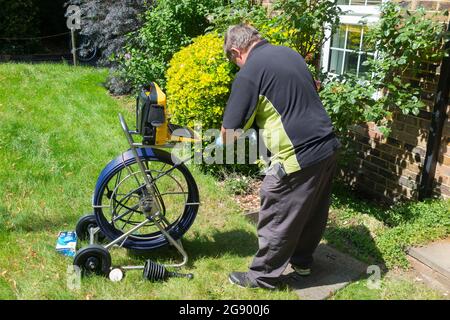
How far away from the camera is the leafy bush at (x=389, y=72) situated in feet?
12.9

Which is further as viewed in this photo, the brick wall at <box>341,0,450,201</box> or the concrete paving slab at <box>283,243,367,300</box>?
the brick wall at <box>341,0,450,201</box>

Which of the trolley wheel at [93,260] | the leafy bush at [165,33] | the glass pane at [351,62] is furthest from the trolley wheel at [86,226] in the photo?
the leafy bush at [165,33]

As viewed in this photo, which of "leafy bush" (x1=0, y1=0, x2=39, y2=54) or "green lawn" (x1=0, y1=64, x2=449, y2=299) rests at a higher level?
"leafy bush" (x1=0, y1=0, x2=39, y2=54)

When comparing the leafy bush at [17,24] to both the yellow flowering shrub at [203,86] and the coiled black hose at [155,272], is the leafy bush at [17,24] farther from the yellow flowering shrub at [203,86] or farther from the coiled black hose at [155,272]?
the coiled black hose at [155,272]

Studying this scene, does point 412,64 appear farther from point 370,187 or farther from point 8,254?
point 8,254

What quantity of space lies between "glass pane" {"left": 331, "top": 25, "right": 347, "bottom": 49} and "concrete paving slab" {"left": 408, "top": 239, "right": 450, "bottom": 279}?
263 centimetres

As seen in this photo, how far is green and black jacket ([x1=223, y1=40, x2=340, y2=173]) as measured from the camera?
297cm

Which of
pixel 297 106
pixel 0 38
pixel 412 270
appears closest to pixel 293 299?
pixel 412 270

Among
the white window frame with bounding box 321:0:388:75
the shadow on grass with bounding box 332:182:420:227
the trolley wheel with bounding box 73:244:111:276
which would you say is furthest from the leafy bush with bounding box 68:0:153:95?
the trolley wheel with bounding box 73:244:111:276

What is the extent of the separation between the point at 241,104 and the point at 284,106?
28 centimetres

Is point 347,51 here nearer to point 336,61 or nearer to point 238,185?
point 336,61

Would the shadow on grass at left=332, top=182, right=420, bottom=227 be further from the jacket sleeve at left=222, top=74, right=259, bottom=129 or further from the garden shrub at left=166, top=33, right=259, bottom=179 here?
the jacket sleeve at left=222, top=74, right=259, bottom=129

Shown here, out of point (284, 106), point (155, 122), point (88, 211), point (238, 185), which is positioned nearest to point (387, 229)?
point (238, 185)
